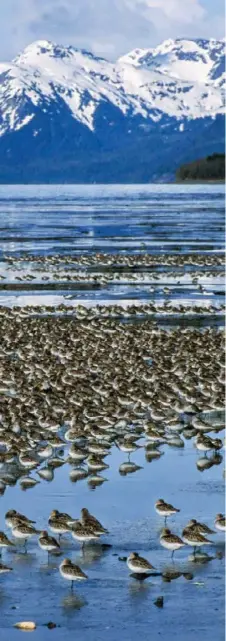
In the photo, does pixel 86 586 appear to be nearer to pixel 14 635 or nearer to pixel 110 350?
pixel 14 635

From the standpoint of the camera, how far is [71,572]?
1480 cm

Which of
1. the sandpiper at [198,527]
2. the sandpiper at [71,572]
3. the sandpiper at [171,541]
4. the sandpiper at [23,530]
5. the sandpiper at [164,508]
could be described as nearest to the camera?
the sandpiper at [71,572]

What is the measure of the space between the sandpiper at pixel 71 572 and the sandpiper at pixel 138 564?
1.91 feet

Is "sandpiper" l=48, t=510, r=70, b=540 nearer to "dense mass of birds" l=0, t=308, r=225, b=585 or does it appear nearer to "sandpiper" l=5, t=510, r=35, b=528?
"dense mass of birds" l=0, t=308, r=225, b=585

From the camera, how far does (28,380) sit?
2844 centimetres

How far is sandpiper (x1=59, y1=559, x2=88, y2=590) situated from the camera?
583 inches

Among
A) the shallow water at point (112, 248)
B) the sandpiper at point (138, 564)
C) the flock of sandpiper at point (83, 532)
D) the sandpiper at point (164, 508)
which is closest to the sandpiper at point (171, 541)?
the flock of sandpiper at point (83, 532)

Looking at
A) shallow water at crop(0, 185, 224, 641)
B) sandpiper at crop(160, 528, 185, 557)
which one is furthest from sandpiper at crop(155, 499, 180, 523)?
sandpiper at crop(160, 528, 185, 557)

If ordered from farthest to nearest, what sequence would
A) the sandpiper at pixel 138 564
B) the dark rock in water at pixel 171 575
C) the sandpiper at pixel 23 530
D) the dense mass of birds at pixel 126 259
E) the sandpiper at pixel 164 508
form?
the dense mass of birds at pixel 126 259 → the sandpiper at pixel 164 508 → the sandpiper at pixel 23 530 → the dark rock in water at pixel 171 575 → the sandpiper at pixel 138 564

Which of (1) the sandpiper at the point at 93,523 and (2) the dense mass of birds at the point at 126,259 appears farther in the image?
(2) the dense mass of birds at the point at 126,259

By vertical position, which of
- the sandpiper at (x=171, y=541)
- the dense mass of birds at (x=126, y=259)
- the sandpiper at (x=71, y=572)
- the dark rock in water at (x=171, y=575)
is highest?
the dense mass of birds at (x=126, y=259)

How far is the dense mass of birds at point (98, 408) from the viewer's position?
16.7 metres

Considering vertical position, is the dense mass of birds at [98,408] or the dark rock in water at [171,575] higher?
the dense mass of birds at [98,408]

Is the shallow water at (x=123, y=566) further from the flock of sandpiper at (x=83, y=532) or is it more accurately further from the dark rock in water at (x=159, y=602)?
the flock of sandpiper at (x=83, y=532)
